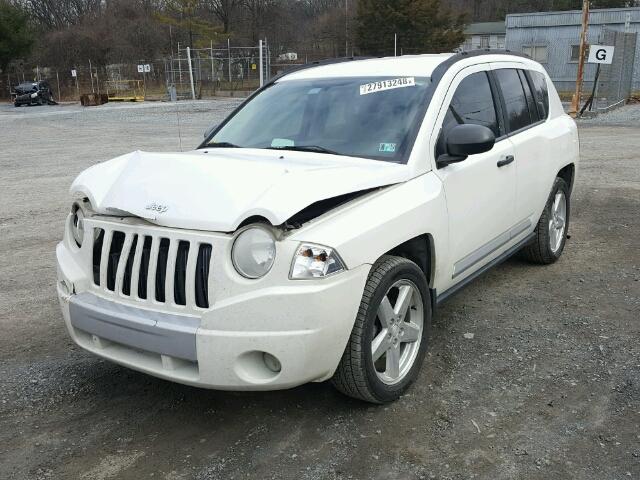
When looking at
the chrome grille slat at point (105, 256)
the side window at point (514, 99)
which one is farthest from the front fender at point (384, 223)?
the side window at point (514, 99)

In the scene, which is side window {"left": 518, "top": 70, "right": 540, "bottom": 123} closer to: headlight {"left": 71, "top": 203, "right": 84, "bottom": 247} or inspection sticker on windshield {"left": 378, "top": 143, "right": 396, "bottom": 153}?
inspection sticker on windshield {"left": 378, "top": 143, "right": 396, "bottom": 153}

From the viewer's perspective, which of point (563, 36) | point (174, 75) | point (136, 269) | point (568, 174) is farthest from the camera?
point (174, 75)

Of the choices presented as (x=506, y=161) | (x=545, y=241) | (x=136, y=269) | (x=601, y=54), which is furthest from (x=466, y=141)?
(x=601, y=54)

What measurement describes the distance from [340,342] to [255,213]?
71cm

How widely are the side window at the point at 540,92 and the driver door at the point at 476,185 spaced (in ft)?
3.08

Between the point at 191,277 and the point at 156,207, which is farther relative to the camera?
the point at 156,207

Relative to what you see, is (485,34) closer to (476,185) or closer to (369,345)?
(476,185)

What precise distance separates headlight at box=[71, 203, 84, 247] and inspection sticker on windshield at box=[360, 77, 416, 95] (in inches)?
74.9

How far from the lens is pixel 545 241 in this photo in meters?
5.55

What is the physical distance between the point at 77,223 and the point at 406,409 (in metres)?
2.11

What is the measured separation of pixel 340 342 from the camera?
2.97m

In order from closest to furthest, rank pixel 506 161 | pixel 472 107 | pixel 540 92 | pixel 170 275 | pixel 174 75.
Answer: pixel 170 275, pixel 472 107, pixel 506 161, pixel 540 92, pixel 174 75

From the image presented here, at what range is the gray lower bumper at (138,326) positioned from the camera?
288cm

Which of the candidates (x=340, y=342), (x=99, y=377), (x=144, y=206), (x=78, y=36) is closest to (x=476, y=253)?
(x=340, y=342)
